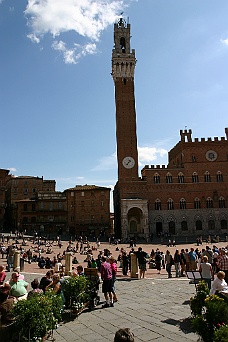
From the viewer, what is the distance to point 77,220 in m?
52.6

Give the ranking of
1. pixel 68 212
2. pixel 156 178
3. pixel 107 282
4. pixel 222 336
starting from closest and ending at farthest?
1. pixel 222 336
2. pixel 107 282
3. pixel 156 178
4. pixel 68 212

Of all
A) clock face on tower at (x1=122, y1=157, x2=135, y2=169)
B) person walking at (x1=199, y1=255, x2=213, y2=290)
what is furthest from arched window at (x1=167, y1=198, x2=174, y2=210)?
person walking at (x1=199, y1=255, x2=213, y2=290)

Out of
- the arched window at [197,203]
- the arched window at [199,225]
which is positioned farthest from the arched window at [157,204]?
the arched window at [199,225]

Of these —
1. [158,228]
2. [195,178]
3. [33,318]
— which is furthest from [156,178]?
[33,318]

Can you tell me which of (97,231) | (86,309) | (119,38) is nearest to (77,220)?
(97,231)

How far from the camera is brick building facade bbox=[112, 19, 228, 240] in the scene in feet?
151

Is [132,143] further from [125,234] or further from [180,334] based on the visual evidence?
[180,334]

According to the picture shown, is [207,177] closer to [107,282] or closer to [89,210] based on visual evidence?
[89,210]

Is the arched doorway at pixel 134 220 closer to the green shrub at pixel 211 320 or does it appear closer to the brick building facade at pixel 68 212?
the brick building facade at pixel 68 212

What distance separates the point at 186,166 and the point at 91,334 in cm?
4366

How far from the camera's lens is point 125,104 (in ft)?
164

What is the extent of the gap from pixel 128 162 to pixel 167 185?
6.76 m

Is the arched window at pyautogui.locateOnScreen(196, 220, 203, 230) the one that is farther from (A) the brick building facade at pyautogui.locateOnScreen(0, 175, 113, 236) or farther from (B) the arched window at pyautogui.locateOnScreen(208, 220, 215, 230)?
(A) the brick building facade at pyautogui.locateOnScreen(0, 175, 113, 236)

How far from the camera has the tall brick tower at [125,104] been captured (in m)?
A: 47.7
